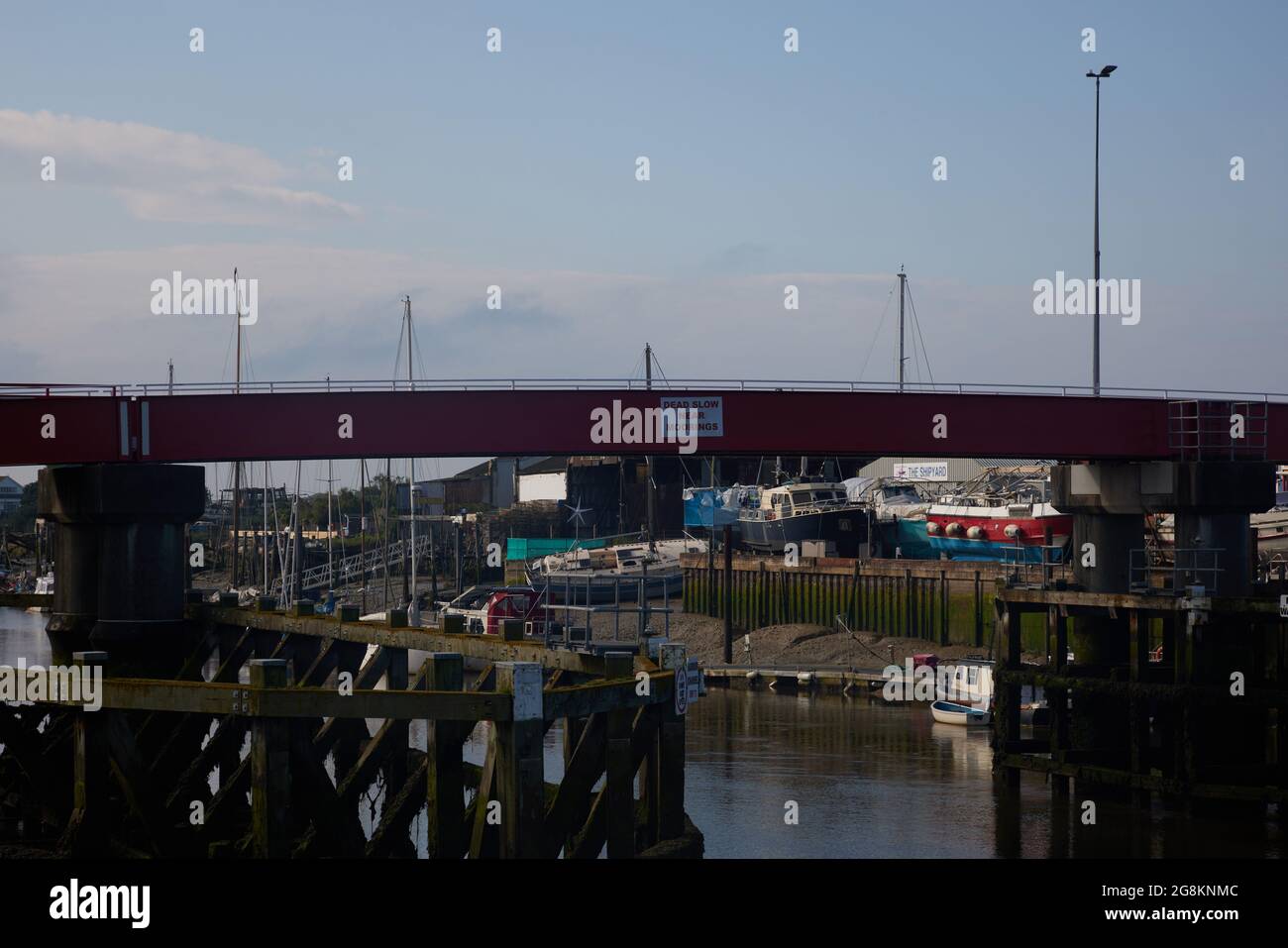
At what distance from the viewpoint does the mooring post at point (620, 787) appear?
1912 cm

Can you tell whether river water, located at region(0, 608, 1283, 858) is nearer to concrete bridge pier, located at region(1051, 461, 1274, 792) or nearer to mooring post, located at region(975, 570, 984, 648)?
concrete bridge pier, located at region(1051, 461, 1274, 792)

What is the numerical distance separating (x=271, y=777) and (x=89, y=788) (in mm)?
3744

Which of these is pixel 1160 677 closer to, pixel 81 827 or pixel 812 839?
pixel 812 839

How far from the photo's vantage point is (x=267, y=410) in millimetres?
36812

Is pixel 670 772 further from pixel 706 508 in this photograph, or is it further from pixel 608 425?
pixel 706 508

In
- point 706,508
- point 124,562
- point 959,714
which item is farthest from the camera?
point 706,508

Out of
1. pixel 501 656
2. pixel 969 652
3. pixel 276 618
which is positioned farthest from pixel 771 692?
pixel 501 656

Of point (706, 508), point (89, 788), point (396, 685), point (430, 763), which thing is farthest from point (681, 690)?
point (706, 508)

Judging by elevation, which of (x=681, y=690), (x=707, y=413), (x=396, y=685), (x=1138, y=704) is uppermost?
(x=707, y=413)

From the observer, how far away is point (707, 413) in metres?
38.6

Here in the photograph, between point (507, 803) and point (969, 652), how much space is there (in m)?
49.8

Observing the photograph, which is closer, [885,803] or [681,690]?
[681,690]

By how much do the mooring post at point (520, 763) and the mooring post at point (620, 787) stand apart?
5.28ft
